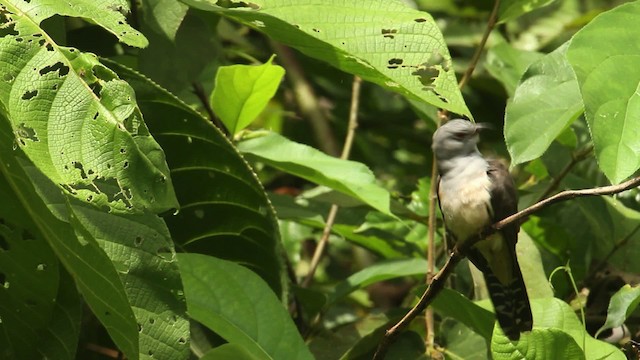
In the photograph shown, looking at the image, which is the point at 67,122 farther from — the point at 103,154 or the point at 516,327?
the point at 516,327

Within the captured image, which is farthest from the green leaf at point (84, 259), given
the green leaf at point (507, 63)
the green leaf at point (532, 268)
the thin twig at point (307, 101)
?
the thin twig at point (307, 101)

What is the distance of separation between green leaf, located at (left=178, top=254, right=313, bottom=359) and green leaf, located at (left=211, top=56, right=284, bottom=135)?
0.46m

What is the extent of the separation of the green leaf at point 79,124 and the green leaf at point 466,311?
0.70 metres

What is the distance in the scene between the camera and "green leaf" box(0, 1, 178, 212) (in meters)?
1.33

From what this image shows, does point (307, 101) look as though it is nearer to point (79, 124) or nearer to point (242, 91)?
point (242, 91)

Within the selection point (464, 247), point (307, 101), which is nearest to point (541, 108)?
point (464, 247)

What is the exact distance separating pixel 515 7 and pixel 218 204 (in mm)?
861

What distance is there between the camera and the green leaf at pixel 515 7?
233 centimetres

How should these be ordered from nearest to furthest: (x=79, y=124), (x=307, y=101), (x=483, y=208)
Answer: (x=79, y=124) < (x=483, y=208) < (x=307, y=101)

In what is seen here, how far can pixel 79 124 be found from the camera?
136 centimetres

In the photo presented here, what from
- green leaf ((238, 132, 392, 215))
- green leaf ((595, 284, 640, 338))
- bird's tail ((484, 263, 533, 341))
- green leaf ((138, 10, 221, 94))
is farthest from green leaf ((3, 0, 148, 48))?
green leaf ((595, 284, 640, 338))

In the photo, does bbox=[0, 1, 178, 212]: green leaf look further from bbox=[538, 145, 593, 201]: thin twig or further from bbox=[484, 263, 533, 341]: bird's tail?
Result: bbox=[538, 145, 593, 201]: thin twig

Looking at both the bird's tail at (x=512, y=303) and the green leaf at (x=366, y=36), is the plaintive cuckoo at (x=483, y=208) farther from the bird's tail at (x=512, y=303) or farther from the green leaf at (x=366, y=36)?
the green leaf at (x=366, y=36)

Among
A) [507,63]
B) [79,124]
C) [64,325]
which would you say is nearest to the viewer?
[79,124]
